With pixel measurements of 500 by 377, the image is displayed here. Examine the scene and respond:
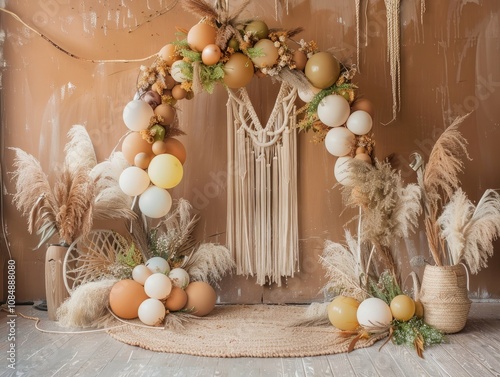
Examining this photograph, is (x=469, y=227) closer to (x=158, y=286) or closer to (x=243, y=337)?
(x=243, y=337)

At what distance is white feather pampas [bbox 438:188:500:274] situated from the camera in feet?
9.22

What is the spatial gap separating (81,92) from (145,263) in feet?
3.65

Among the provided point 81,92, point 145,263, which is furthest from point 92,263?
point 81,92

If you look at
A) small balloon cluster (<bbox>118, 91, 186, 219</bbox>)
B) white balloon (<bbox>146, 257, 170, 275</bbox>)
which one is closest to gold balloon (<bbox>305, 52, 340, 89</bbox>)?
small balloon cluster (<bbox>118, 91, 186, 219</bbox>)

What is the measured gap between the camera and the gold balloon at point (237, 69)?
10.0 ft

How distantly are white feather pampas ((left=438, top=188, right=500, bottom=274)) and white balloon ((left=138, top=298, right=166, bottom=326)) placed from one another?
1394 mm

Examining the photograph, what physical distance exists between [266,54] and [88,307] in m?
1.51

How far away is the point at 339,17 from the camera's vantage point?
11.8ft

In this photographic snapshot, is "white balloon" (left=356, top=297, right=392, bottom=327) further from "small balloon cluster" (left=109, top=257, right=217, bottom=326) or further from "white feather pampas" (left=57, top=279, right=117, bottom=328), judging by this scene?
"white feather pampas" (left=57, top=279, right=117, bottom=328)

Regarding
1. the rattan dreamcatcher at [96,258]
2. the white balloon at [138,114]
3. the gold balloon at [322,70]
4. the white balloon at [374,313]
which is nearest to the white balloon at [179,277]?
the rattan dreamcatcher at [96,258]

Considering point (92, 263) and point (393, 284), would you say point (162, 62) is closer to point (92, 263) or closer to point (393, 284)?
point (92, 263)

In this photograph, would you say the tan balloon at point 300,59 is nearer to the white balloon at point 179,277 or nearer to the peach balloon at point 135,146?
the peach balloon at point 135,146

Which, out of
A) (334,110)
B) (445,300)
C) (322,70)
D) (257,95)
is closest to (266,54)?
(322,70)

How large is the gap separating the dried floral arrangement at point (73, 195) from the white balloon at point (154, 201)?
0.73ft
